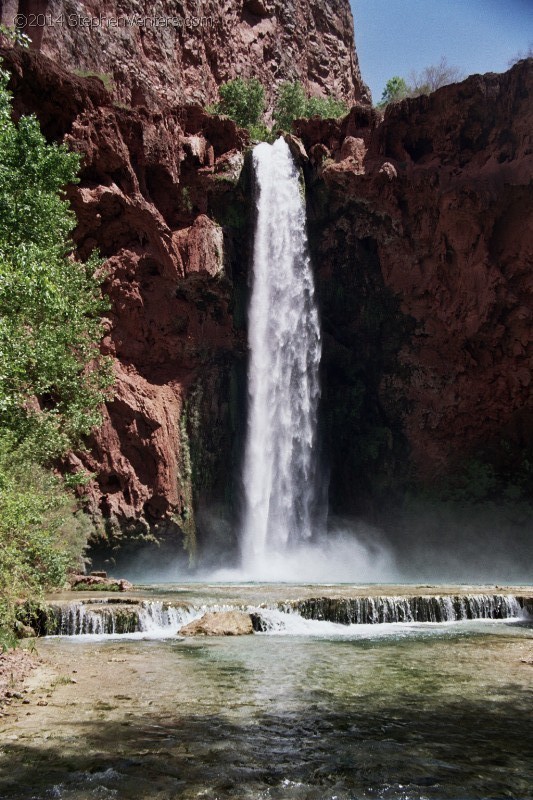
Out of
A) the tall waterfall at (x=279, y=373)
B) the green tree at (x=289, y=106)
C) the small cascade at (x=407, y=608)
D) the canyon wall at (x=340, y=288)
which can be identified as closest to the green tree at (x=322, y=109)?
the green tree at (x=289, y=106)

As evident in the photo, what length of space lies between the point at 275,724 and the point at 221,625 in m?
6.93

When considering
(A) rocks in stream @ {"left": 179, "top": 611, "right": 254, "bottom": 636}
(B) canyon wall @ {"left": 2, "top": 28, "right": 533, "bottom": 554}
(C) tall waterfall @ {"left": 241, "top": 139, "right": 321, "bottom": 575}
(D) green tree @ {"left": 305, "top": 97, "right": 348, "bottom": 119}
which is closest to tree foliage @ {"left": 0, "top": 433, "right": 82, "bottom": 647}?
(A) rocks in stream @ {"left": 179, "top": 611, "right": 254, "bottom": 636}

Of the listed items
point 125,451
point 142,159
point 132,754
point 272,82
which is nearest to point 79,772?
point 132,754

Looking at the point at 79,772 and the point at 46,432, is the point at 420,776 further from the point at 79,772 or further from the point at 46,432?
the point at 46,432

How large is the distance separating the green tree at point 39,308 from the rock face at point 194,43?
16.9 meters

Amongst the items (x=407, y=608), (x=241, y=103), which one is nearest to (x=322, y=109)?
(x=241, y=103)

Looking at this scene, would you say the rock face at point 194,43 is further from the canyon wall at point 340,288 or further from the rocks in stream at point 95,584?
the rocks in stream at point 95,584

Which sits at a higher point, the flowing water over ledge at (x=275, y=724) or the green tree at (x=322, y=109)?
the green tree at (x=322, y=109)

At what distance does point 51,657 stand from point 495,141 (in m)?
29.4

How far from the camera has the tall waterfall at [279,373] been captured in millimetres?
30453

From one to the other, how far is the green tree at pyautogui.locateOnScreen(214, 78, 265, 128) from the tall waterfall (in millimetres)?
7765

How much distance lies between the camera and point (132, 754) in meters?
5.50

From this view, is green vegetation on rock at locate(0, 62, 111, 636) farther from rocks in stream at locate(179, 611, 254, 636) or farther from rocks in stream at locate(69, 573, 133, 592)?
rocks in stream at locate(179, 611, 254, 636)

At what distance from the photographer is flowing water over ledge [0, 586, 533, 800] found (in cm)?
492
